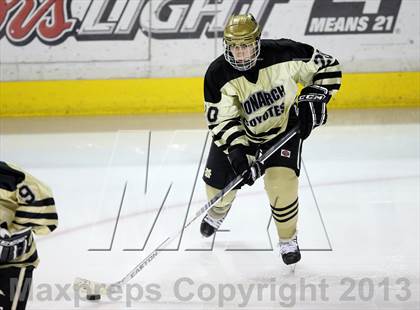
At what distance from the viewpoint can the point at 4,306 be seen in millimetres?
2309

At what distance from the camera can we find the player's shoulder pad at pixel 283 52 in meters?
3.42

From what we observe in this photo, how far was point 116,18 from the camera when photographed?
21.2 ft

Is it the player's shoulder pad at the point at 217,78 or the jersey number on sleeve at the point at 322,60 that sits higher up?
the jersey number on sleeve at the point at 322,60

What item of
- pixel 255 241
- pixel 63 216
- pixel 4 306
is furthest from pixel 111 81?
pixel 4 306

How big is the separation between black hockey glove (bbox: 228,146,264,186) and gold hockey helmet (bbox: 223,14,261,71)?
357 millimetres

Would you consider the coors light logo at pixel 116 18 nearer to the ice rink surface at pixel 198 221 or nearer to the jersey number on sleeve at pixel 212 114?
the ice rink surface at pixel 198 221

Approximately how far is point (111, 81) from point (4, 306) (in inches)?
170

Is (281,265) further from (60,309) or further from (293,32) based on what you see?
(293,32)

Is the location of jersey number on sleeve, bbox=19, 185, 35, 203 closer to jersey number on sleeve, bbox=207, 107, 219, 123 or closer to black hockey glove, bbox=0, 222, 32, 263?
black hockey glove, bbox=0, 222, 32, 263

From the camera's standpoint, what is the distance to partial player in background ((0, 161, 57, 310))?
87.4 inches

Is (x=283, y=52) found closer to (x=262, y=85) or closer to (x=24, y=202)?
(x=262, y=85)
